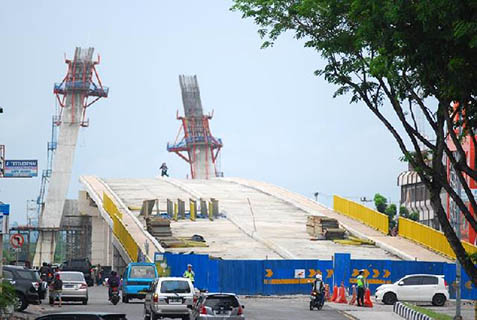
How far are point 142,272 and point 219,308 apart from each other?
17145 millimetres

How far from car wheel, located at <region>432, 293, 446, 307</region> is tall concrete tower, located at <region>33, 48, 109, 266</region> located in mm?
56700

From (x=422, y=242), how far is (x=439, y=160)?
134ft

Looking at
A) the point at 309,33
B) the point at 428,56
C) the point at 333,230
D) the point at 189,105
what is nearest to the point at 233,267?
the point at 333,230

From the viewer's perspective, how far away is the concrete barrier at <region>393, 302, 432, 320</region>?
3221 cm

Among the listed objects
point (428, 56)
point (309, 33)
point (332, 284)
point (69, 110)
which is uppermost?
point (69, 110)

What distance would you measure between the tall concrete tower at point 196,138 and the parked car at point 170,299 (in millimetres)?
102782

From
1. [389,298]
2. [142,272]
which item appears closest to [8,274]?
[142,272]

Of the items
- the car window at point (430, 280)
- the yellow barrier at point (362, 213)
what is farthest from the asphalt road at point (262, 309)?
the yellow barrier at point (362, 213)

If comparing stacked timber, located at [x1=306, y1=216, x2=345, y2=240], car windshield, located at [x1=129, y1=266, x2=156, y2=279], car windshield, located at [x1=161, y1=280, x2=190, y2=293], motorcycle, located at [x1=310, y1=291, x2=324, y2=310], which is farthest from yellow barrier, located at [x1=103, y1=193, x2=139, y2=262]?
car windshield, located at [x1=161, y1=280, x2=190, y2=293]

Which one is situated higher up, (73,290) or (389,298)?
(73,290)

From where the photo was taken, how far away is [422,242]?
65062 millimetres

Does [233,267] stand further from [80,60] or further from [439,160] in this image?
[80,60]

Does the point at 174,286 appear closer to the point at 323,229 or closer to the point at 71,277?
the point at 71,277

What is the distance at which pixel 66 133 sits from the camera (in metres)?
100
